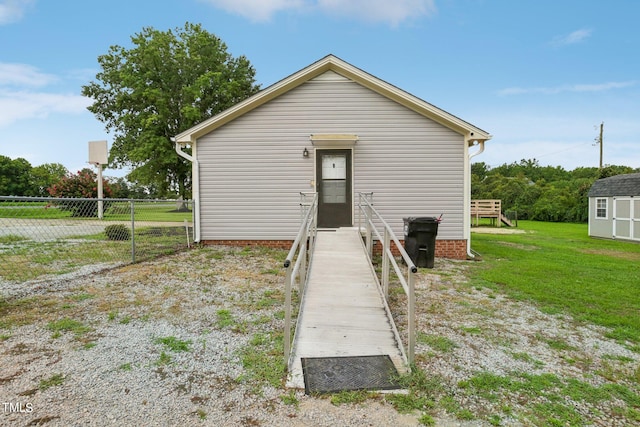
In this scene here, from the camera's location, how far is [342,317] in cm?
372

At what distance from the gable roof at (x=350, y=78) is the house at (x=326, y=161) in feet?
0.10

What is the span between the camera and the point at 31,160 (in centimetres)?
6166

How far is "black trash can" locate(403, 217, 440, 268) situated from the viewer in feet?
22.3

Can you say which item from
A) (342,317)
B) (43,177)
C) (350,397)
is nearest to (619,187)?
(342,317)

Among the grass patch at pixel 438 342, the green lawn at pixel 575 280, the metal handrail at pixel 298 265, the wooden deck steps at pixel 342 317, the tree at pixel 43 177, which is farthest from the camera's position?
the tree at pixel 43 177

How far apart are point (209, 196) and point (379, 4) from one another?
10.3m

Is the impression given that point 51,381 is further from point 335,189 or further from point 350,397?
point 335,189

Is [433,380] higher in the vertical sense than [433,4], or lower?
lower

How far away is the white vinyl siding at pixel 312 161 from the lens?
27.6 feet

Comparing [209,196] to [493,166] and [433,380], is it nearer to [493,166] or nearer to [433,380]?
[433,380]

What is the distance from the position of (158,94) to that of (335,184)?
17.0 meters

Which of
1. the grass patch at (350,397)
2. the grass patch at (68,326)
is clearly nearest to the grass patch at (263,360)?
the grass patch at (350,397)

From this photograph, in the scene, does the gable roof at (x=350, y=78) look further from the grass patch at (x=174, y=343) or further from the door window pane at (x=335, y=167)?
the grass patch at (x=174, y=343)

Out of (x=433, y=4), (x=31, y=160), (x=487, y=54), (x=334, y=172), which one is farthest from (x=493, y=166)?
(x=31, y=160)
